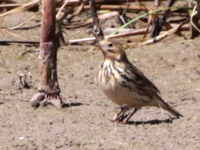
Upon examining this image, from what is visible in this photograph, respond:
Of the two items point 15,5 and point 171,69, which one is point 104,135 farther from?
point 15,5

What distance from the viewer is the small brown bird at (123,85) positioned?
635 centimetres

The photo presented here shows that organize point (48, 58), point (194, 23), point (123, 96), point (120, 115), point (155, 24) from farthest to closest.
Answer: point (155, 24) → point (194, 23) → point (48, 58) → point (120, 115) → point (123, 96)

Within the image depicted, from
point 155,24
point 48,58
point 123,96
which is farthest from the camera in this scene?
point 155,24

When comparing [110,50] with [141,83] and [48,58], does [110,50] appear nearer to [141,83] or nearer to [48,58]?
[141,83]

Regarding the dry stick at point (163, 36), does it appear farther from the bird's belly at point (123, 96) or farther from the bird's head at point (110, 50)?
the bird's belly at point (123, 96)

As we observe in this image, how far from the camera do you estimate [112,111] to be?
693cm

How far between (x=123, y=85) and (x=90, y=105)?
0.66m

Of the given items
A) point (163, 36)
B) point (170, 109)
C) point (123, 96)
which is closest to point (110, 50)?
point (123, 96)

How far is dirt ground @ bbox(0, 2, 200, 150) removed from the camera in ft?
18.7

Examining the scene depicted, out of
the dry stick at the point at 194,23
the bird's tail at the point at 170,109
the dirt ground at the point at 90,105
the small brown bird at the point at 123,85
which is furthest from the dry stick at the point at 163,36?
the bird's tail at the point at 170,109

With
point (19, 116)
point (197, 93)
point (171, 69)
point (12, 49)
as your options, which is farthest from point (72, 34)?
point (19, 116)

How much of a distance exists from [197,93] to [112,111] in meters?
1.03

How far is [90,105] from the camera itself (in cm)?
696

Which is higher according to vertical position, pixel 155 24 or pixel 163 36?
pixel 155 24
